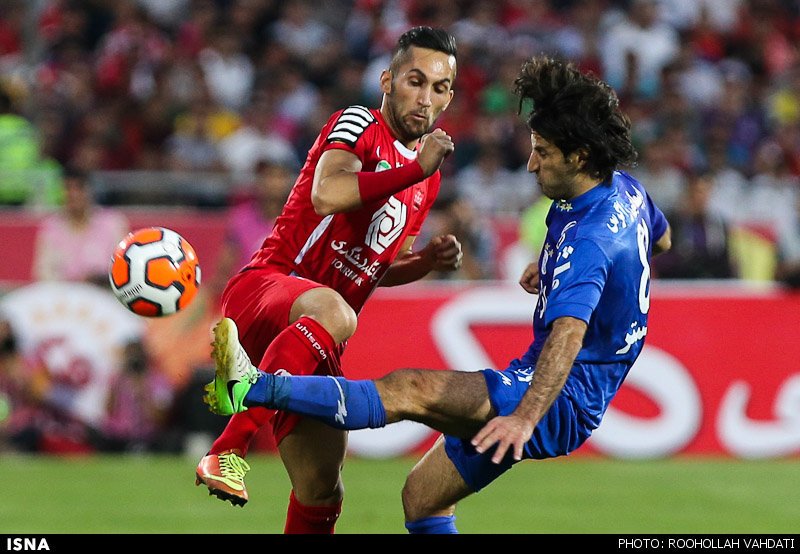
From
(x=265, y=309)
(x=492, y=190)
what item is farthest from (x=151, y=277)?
(x=492, y=190)

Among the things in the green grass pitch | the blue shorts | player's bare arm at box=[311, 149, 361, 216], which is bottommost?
the green grass pitch

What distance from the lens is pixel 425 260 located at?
667cm

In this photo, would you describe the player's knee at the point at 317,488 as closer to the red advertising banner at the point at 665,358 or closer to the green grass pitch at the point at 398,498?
the green grass pitch at the point at 398,498

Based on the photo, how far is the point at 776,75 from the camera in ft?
55.5

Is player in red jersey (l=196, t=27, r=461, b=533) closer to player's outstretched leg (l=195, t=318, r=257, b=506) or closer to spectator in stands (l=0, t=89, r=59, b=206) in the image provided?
player's outstretched leg (l=195, t=318, r=257, b=506)

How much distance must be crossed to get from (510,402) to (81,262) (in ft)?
22.9

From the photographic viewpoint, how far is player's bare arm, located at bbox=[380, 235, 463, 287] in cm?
659

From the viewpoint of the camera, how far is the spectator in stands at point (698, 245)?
1221 cm

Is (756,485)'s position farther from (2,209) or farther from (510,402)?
(2,209)

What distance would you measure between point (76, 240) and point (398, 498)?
410cm

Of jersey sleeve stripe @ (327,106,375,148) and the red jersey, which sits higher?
jersey sleeve stripe @ (327,106,375,148)

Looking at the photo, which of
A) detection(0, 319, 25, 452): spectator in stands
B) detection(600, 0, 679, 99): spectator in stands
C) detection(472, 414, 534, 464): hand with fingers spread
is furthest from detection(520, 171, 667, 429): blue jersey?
detection(600, 0, 679, 99): spectator in stands

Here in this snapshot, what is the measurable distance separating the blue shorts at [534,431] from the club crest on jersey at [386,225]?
926mm

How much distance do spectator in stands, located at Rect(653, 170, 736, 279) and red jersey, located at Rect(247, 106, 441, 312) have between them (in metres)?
6.38
